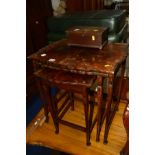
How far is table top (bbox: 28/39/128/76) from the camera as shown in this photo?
1185 mm

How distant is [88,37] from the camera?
1405 millimetres

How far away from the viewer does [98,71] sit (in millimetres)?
1163

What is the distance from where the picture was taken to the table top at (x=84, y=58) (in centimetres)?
118

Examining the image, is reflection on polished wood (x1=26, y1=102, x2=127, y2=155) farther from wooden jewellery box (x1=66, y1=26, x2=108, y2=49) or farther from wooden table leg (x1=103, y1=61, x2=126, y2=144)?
wooden jewellery box (x1=66, y1=26, x2=108, y2=49)

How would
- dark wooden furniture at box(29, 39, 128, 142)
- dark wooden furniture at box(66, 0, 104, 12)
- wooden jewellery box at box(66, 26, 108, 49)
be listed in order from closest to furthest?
Result: dark wooden furniture at box(29, 39, 128, 142), wooden jewellery box at box(66, 26, 108, 49), dark wooden furniture at box(66, 0, 104, 12)

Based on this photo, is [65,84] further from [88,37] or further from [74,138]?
[74,138]

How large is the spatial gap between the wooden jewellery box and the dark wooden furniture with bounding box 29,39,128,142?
0.12 feet

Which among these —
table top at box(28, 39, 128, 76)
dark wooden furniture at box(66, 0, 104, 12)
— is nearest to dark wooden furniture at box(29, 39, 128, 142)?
table top at box(28, 39, 128, 76)

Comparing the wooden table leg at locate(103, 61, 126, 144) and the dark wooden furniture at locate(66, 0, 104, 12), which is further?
the dark wooden furniture at locate(66, 0, 104, 12)
